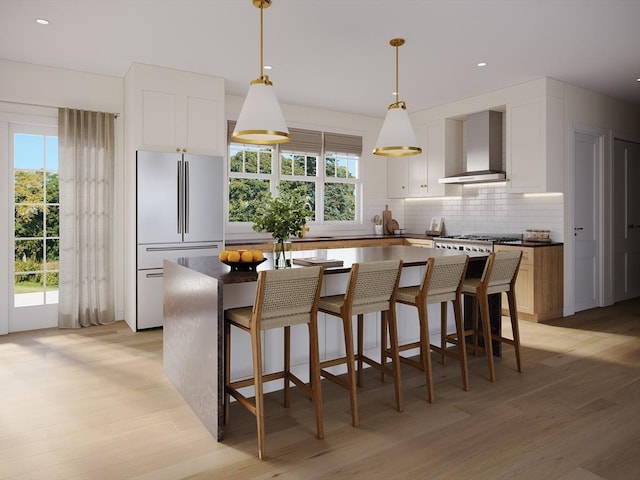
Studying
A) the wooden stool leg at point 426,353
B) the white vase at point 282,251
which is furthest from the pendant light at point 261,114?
the wooden stool leg at point 426,353

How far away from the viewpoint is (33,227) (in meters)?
5.11

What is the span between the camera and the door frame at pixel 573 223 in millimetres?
5633

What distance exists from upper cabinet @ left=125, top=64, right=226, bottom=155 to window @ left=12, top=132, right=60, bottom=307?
103 cm

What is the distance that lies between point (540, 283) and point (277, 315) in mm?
3943

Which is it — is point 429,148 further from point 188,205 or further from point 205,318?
point 205,318

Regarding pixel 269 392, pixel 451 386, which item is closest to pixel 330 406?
pixel 269 392

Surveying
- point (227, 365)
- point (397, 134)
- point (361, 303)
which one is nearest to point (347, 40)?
point (397, 134)

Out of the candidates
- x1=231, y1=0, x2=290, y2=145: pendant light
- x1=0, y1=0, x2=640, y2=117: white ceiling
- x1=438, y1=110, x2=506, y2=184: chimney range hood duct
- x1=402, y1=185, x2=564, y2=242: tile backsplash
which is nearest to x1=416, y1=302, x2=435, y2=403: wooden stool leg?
x1=231, y1=0, x2=290, y2=145: pendant light

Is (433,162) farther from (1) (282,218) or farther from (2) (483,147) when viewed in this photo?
(1) (282,218)

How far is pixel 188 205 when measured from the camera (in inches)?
205

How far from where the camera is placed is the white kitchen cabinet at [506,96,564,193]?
5.41 metres

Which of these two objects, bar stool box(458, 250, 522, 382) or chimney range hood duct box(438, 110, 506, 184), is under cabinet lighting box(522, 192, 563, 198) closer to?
chimney range hood duct box(438, 110, 506, 184)

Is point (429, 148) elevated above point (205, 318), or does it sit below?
above

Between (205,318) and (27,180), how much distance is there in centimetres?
361
